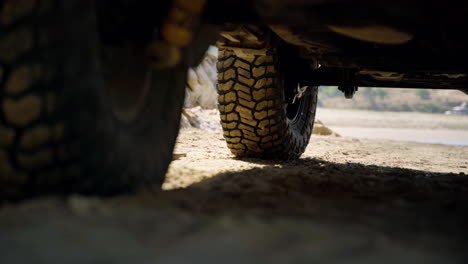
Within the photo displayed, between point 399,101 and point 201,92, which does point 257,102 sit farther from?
point 399,101

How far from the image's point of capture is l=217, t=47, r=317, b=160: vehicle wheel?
268cm

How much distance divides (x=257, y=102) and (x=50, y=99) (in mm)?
1922

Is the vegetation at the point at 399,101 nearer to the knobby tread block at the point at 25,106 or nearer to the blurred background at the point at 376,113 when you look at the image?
the blurred background at the point at 376,113

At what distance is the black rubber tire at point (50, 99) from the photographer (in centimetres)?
91

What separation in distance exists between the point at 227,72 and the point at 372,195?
5.11 feet

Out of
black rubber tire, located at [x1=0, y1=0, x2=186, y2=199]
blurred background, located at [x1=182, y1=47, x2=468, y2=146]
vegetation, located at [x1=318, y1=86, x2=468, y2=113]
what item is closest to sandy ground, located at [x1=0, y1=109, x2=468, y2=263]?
black rubber tire, located at [x1=0, y1=0, x2=186, y2=199]

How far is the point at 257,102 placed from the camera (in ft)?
8.98

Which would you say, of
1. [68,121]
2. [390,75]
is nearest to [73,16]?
[68,121]

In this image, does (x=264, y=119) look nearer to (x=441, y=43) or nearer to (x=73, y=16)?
(x=441, y=43)

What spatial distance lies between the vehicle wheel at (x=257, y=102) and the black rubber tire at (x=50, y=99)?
5.52 ft

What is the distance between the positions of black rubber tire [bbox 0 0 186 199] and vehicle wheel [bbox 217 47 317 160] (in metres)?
1.68

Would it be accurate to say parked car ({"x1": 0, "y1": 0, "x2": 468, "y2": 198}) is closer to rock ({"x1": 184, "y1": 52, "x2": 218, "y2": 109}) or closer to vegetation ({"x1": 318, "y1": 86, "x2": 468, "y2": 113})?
rock ({"x1": 184, "y1": 52, "x2": 218, "y2": 109})

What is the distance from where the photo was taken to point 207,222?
0.91 m

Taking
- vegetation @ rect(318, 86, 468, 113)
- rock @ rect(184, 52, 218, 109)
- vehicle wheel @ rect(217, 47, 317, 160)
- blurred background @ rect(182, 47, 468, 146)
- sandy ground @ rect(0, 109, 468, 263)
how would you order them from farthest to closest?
vegetation @ rect(318, 86, 468, 113), rock @ rect(184, 52, 218, 109), blurred background @ rect(182, 47, 468, 146), vehicle wheel @ rect(217, 47, 317, 160), sandy ground @ rect(0, 109, 468, 263)
